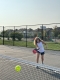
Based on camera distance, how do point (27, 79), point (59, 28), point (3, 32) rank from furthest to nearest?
point (3, 32), point (59, 28), point (27, 79)

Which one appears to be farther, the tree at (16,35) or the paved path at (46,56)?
the tree at (16,35)

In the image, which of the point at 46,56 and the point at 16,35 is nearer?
the point at 46,56

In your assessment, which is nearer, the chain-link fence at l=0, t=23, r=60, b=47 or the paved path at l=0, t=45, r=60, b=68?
the paved path at l=0, t=45, r=60, b=68

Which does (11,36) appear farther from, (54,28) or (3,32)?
(54,28)

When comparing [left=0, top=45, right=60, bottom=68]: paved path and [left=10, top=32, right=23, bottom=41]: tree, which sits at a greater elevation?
[left=10, top=32, right=23, bottom=41]: tree

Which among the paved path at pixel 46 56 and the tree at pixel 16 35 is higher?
the tree at pixel 16 35

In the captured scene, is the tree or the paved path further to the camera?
the tree

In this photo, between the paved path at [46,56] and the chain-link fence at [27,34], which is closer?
the paved path at [46,56]

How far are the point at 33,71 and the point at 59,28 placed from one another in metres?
16.8

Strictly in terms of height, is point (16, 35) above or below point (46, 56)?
above

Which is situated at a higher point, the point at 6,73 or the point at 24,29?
the point at 24,29

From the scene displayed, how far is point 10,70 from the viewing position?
29.5 feet

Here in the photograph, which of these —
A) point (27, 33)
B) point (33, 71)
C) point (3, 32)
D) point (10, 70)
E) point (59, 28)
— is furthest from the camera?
point (3, 32)

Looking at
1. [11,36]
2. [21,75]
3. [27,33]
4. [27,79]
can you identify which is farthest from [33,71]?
[11,36]
